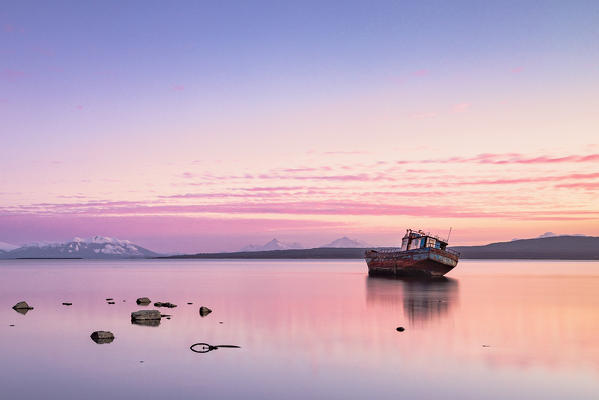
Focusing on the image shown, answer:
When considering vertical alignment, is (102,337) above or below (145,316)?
below

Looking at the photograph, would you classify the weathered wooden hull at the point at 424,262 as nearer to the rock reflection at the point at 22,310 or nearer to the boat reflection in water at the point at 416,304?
the boat reflection in water at the point at 416,304

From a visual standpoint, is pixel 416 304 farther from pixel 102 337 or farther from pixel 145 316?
pixel 102 337

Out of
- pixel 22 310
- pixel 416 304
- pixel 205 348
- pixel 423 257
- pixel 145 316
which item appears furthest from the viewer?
pixel 423 257

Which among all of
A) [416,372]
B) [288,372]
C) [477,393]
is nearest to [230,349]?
[288,372]

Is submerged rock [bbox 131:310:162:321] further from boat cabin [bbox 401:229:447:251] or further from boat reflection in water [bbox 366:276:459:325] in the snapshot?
boat cabin [bbox 401:229:447:251]

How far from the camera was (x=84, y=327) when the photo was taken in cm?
3547

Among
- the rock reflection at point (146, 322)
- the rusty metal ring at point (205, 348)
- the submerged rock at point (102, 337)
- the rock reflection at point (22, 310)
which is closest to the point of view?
the rusty metal ring at point (205, 348)

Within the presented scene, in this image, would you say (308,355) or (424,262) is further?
Result: (424,262)

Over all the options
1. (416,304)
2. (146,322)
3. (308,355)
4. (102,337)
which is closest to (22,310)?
(146,322)

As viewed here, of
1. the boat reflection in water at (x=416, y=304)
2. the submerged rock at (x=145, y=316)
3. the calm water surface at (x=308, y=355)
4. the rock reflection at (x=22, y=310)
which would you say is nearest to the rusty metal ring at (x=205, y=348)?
the calm water surface at (x=308, y=355)

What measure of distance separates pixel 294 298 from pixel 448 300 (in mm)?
16327

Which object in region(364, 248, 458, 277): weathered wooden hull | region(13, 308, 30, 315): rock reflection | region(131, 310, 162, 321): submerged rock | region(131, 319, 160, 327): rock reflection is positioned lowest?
region(13, 308, 30, 315): rock reflection

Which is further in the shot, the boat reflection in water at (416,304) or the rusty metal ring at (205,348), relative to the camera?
the boat reflection in water at (416,304)

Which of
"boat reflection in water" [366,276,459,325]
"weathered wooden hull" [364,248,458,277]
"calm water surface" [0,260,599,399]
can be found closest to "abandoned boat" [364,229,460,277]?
"weathered wooden hull" [364,248,458,277]
